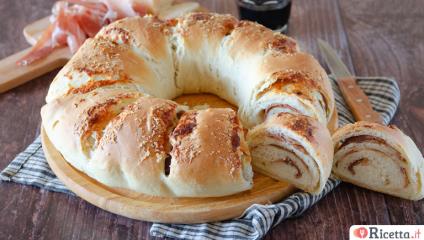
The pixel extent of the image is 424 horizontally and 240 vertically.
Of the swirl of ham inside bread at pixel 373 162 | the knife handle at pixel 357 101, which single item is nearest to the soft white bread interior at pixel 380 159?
the swirl of ham inside bread at pixel 373 162

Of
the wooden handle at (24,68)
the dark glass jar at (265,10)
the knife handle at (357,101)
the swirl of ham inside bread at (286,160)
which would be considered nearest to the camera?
the swirl of ham inside bread at (286,160)

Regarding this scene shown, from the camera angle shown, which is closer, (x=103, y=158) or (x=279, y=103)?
(x=103, y=158)

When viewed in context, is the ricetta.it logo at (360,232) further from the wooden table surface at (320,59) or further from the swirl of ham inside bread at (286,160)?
the swirl of ham inside bread at (286,160)

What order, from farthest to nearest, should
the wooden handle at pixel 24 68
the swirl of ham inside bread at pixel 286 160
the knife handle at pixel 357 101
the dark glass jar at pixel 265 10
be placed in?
1. the dark glass jar at pixel 265 10
2. the wooden handle at pixel 24 68
3. the knife handle at pixel 357 101
4. the swirl of ham inside bread at pixel 286 160

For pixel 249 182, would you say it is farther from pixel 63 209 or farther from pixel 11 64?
pixel 11 64

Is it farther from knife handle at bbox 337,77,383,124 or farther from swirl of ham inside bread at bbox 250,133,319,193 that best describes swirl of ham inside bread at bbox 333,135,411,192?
knife handle at bbox 337,77,383,124

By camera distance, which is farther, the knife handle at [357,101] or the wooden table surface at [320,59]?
the knife handle at [357,101]

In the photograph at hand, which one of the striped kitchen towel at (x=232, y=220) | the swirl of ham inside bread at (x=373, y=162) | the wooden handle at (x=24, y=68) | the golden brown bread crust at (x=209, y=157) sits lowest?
the wooden handle at (x=24, y=68)

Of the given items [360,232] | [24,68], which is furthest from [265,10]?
[360,232]

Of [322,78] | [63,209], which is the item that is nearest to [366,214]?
[322,78]
